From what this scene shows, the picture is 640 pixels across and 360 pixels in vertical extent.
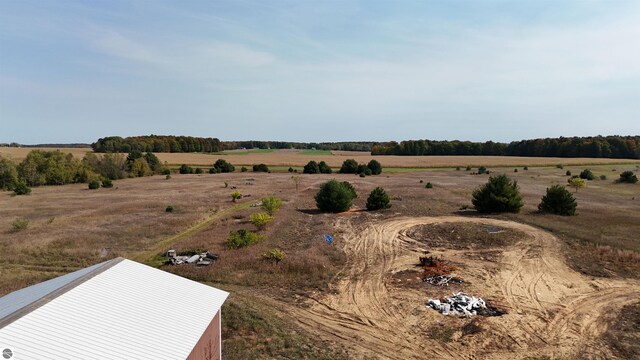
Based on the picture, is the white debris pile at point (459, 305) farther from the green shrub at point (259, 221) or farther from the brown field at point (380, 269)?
the green shrub at point (259, 221)

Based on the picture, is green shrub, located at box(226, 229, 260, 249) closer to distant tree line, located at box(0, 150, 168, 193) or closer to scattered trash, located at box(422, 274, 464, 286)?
scattered trash, located at box(422, 274, 464, 286)

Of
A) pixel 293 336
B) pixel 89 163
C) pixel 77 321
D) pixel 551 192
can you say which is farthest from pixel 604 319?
pixel 89 163

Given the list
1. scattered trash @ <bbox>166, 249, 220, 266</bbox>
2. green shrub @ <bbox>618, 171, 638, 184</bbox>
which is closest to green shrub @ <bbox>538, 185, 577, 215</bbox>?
scattered trash @ <bbox>166, 249, 220, 266</bbox>

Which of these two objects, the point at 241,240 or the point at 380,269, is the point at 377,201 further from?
the point at 241,240

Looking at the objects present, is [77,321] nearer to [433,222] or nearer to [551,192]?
[433,222]

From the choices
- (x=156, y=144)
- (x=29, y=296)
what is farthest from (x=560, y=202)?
(x=156, y=144)
